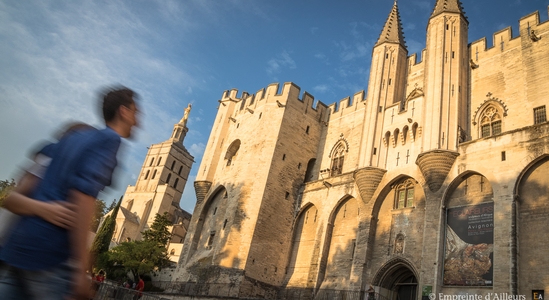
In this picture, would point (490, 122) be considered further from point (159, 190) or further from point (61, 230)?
point (159, 190)

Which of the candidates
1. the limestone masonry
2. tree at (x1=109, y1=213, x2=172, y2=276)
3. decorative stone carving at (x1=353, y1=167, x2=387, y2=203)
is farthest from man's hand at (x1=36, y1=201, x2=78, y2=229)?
tree at (x1=109, y1=213, x2=172, y2=276)

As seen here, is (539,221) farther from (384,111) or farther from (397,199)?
(384,111)

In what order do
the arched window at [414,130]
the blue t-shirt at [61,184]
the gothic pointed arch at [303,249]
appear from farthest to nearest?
the gothic pointed arch at [303,249]
the arched window at [414,130]
the blue t-shirt at [61,184]

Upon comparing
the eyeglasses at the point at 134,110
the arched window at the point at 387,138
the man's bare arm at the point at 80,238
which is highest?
the arched window at the point at 387,138

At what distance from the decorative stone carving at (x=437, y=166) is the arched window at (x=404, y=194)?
1693 millimetres

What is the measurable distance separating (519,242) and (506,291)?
1.97 m

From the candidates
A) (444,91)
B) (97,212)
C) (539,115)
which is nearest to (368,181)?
(444,91)

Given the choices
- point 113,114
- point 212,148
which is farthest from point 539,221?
point 212,148

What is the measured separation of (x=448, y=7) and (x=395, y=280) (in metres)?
14.8

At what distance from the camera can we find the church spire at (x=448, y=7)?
22.1 m

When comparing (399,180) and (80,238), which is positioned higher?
(399,180)

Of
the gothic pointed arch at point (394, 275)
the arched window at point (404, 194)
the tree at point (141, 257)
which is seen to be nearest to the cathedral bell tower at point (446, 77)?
the arched window at point (404, 194)

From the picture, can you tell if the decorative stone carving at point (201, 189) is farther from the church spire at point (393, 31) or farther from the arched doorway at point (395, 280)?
the church spire at point (393, 31)

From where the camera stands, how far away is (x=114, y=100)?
246 cm
